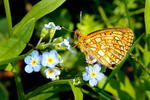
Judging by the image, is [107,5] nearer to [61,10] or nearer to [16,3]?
[61,10]

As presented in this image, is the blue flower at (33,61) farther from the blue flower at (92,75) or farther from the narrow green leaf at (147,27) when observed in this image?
the narrow green leaf at (147,27)

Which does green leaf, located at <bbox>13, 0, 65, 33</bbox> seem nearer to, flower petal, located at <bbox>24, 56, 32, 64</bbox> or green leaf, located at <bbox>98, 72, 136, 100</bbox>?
flower petal, located at <bbox>24, 56, 32, 64</bbox>

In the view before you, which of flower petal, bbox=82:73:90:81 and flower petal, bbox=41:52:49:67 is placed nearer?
flower petal, bbox=41:52:49:67

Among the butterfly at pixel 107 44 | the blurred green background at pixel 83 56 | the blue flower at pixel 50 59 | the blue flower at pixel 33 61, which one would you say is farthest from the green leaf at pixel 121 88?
the blue flower at pixel 33 61

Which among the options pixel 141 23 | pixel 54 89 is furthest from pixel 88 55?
pixel 141 23

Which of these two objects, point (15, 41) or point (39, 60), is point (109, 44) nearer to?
point (39, 60)

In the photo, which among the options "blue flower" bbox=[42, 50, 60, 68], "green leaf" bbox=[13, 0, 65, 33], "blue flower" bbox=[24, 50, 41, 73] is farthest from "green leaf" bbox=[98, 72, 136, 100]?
"green leaf" bbox=[13, 0, 65, 33]
